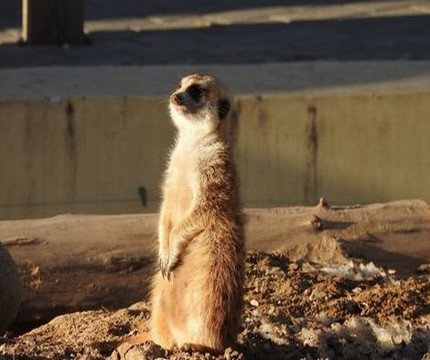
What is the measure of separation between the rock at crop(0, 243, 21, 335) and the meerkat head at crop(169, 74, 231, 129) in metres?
0.97

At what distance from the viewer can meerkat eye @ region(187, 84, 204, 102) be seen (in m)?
4.80

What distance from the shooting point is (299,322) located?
501 centimetres

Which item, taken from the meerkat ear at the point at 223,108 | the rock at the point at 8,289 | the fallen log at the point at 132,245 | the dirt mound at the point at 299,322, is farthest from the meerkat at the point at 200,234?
the fallen log at the point at 132,245

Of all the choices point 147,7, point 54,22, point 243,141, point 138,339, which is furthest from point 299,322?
point 147,7

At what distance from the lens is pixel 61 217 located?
6023 mm

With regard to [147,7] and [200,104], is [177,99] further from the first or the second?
[147,7]

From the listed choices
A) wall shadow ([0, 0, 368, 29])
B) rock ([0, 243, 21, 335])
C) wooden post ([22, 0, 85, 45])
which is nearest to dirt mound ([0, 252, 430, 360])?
rock ([0, 243, 21, 335])

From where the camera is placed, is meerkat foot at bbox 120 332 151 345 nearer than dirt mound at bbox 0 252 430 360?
No

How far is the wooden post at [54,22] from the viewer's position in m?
10.5

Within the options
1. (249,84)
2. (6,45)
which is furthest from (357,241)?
(6,45)

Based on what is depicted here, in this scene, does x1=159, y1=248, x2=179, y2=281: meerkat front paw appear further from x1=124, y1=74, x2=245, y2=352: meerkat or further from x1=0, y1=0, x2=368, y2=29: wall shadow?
x1=0, y1=0, x2=368, y2=29: wall shadow

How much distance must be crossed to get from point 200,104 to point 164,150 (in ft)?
10.8

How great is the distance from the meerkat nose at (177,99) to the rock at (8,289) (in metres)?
1.01

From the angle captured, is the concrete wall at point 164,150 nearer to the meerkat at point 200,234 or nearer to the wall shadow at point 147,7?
the meerkat at point 200,234
